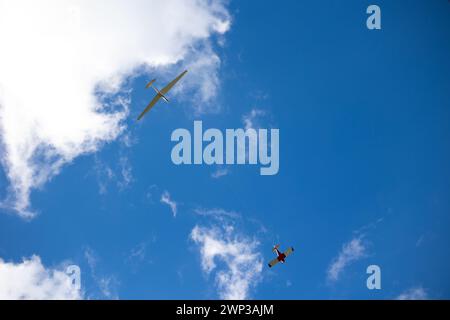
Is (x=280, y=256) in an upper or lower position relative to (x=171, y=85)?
lower

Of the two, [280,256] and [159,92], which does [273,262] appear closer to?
[280,256]

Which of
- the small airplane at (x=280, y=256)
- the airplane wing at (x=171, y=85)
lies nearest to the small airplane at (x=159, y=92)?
the airplane wing at (x=171, y=85)

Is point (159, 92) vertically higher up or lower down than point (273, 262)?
higher up

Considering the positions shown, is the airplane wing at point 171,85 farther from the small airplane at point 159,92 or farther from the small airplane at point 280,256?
the small airplane at point 280,256

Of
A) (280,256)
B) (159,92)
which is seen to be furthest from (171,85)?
(280,256)

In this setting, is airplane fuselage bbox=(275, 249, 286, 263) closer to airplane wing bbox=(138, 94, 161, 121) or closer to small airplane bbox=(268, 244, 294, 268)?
small airplane bbox=(268, 244, 294, 268)

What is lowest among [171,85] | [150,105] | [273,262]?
[273,262]

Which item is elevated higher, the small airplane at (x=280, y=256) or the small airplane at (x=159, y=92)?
the small airplane at (x=159, y=92)

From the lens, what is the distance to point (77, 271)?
139 feet

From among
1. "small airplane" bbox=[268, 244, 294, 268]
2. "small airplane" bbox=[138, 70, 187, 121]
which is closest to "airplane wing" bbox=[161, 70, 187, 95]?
"small airplane" bbox=[138, 70, 187, 121]

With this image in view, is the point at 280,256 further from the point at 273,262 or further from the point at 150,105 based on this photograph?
the point at 150,105

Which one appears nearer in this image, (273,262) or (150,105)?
(273,262)
